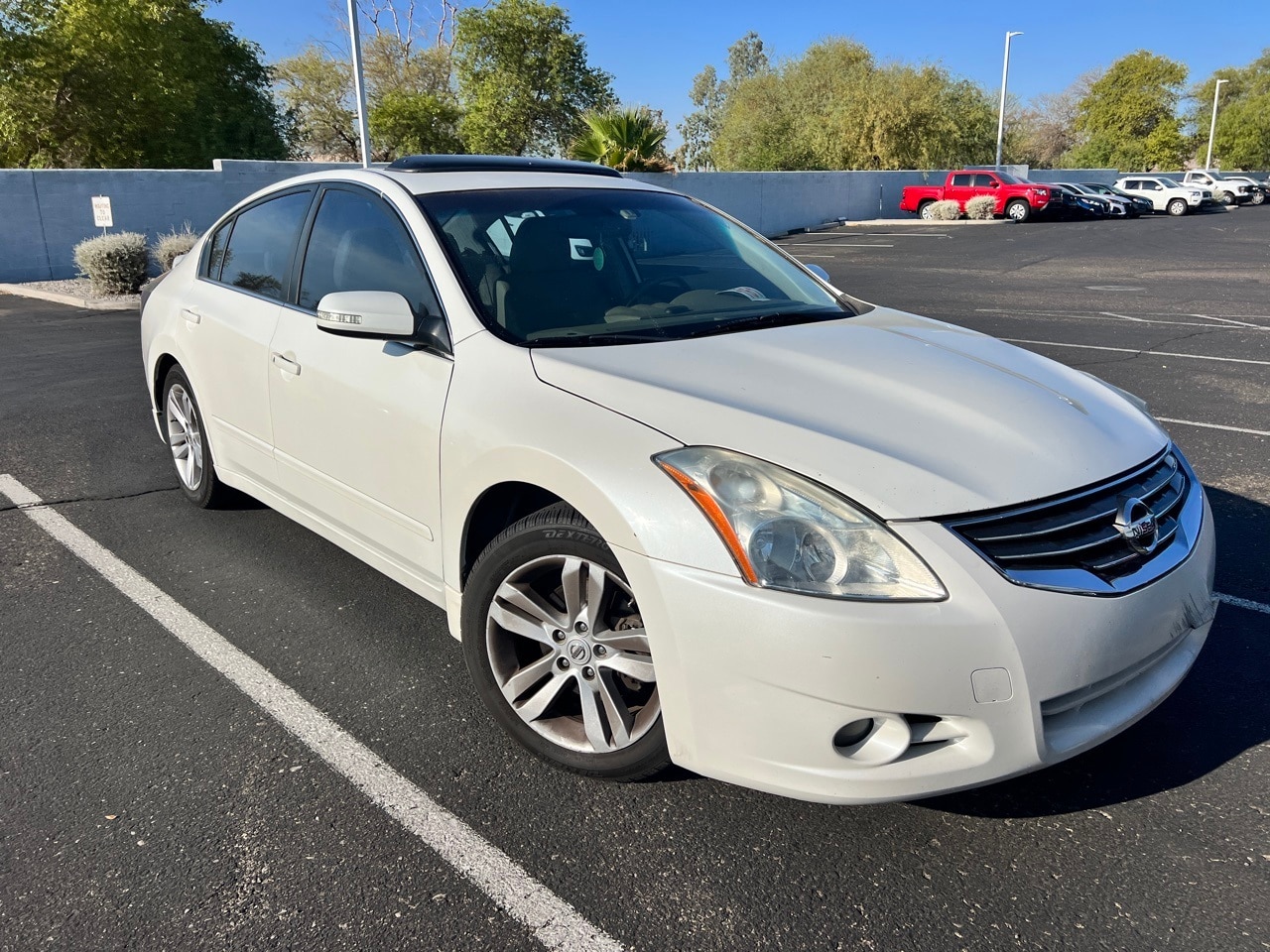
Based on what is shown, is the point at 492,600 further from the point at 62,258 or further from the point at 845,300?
the point at 62,258

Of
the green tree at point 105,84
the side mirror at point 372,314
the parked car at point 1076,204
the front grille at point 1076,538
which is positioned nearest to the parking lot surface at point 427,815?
the front grille at point 1076,538

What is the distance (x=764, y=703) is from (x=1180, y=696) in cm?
175

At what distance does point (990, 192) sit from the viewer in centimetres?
3688

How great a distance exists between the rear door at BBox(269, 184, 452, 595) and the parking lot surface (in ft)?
1.65

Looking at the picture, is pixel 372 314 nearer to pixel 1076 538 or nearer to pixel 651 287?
pixel 651 287

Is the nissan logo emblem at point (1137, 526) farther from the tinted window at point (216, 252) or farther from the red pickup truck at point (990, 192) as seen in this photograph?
the red pickup truck at point (990, 192)

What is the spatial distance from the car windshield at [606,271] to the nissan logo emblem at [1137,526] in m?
1.33

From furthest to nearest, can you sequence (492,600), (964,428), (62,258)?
(62,258) → (492,600) → (964,428)

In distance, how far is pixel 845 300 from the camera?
156 inches

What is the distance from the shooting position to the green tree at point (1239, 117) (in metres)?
75.4

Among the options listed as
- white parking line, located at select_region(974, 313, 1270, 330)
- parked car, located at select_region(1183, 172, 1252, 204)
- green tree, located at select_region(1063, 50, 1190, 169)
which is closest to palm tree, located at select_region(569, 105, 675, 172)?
white parking line, located at select_region(974, 313, 1270, 330)

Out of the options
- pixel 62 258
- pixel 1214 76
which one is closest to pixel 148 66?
pixel 62 258

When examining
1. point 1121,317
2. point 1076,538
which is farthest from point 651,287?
point 1121,317

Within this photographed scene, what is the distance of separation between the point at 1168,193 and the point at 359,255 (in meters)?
45.6
